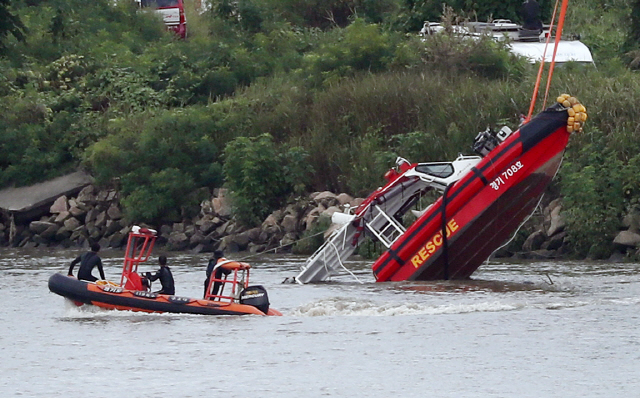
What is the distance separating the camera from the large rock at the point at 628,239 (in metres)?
27.6

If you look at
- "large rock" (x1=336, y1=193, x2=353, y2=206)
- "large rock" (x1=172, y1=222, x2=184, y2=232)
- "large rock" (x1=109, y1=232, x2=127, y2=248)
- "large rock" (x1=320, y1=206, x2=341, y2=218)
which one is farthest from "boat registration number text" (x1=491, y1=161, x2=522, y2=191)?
"large rock" (x1=109, y1=232, x2=127, y2=248)

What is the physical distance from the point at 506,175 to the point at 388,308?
406 cm

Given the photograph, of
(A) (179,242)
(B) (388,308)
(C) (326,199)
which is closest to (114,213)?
(A) (179,242)

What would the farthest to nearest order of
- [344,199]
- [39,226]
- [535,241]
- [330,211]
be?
[39,226] → [344,199] → [330,211] → [535,241]

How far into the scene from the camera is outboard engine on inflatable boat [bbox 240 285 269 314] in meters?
20.1

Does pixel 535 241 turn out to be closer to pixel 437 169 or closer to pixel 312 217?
pixel 312 217

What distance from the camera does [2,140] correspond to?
3906 cm

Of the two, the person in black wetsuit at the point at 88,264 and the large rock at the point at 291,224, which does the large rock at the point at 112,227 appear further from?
the person in black wetsuit at the point at 88,264

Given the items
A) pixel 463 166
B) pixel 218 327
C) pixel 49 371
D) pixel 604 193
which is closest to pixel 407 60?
pixel 604 193

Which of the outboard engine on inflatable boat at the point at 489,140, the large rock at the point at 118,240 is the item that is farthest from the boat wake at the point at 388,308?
the large rock at the point at 118,240

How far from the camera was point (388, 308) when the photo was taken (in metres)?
20.5

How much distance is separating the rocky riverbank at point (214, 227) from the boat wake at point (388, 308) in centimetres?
823

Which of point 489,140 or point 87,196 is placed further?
point 87,196

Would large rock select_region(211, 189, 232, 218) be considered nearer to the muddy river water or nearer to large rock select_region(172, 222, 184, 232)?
large rock select_region(172, 222, 184, 232)
